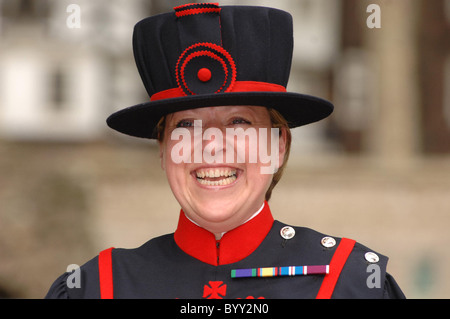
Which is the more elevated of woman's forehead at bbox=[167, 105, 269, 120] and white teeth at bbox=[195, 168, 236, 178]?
woman's forehead at bbox=[167, 105, 269, 120]

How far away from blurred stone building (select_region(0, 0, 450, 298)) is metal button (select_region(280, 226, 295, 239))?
26.5ft

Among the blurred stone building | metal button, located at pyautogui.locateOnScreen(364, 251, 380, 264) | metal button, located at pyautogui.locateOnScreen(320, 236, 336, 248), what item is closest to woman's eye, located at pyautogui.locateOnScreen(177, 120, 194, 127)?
metal button, located at pyautogui.locateOnScreen(320, 236, 336, 248)

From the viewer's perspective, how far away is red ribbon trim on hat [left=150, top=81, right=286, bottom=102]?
2434 mm

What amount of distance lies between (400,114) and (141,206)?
15.7 ft

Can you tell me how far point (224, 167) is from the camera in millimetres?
2457

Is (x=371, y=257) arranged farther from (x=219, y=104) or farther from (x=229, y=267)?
(x=219, y=104)

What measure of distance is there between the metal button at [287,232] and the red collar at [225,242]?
2.4 inches

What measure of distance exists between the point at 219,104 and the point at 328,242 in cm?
64

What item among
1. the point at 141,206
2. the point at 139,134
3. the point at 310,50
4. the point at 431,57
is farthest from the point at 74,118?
the point at 139,134

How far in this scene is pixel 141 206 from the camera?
1123 cm
